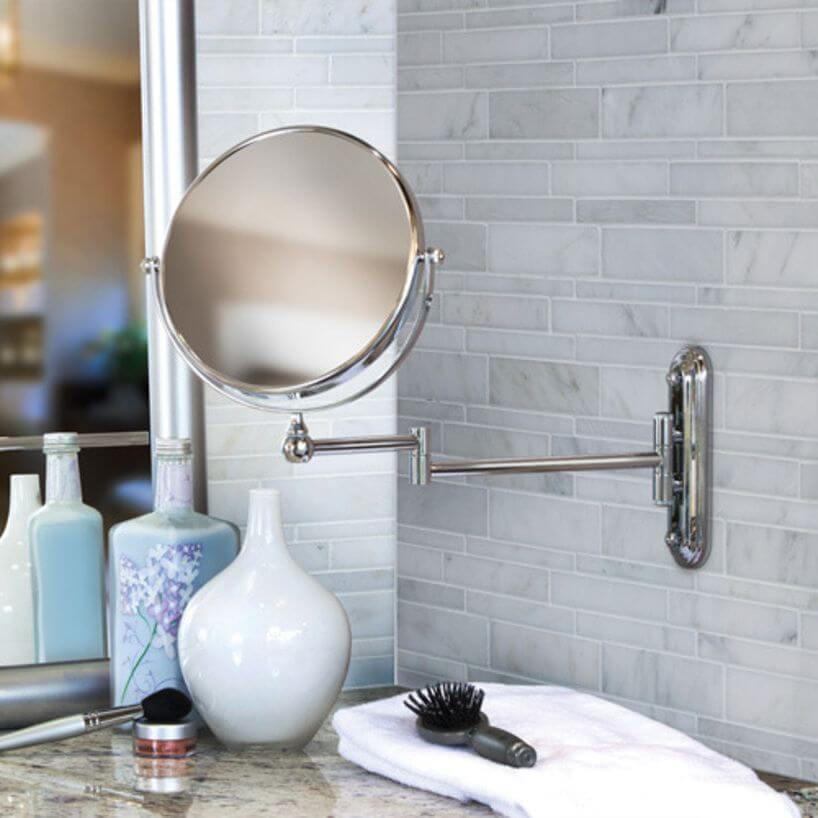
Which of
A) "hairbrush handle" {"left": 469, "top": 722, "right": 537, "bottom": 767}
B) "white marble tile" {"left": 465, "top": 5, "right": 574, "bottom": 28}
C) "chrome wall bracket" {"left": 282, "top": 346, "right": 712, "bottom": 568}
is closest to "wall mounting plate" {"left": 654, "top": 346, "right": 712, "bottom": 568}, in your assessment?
"chrome wall bracket" {"left": 282, "top": 346, "right": 712, "bottom": 568}

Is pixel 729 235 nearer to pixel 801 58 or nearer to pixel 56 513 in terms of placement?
pixel 801 58

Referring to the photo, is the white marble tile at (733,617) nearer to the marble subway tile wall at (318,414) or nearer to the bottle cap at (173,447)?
the marble subway tile wall at (318,414)

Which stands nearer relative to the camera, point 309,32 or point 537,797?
point 537,797

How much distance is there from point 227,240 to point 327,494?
17.8 inches

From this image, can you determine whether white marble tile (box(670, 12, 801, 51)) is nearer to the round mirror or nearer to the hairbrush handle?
the round mirror

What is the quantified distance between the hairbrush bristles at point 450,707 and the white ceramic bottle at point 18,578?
0.54 m

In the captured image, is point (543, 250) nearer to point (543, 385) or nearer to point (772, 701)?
point (543, 385)

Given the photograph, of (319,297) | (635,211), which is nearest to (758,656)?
(635,211)

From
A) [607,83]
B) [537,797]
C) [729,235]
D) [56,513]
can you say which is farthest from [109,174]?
[537,797]

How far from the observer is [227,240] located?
5.84ft

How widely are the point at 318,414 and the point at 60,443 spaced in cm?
33

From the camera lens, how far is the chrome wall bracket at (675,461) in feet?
5.84

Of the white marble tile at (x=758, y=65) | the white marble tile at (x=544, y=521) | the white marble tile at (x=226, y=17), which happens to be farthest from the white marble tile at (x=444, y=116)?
the white marble tile at (x=544, y=521)

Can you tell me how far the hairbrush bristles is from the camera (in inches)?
65.0
